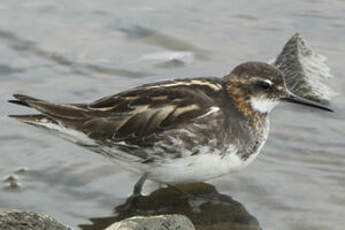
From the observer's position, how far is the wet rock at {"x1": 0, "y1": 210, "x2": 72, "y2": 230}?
21.3 feet

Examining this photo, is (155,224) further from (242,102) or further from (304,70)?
(304,70)

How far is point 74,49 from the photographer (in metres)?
13.5

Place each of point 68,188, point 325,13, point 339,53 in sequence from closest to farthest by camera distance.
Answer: point 68,188 < point 339,53 < point 325,13

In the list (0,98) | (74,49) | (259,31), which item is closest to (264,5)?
(259,31)

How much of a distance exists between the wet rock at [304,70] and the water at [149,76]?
239 millimetres

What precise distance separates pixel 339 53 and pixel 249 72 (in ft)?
13.6

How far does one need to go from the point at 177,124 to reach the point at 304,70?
12.7 ft

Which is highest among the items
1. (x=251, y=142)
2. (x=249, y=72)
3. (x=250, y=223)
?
(x=249, y=72)

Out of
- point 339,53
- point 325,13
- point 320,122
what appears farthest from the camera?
point 325,13

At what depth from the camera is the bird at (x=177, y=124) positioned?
28.5ft

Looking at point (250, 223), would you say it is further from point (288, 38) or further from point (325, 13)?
point (325, 13)

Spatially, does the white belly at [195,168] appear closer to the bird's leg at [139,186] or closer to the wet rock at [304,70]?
the bird's leg at [139,186]

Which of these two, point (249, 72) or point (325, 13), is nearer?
point (249, 72)

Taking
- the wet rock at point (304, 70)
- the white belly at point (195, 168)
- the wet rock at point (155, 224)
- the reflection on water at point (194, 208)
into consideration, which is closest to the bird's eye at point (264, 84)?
the white belly at point (195, 168)
